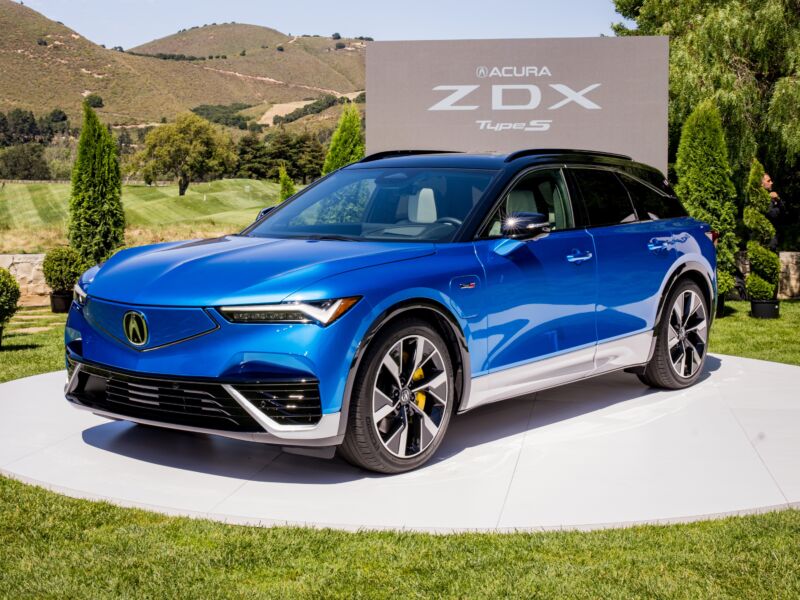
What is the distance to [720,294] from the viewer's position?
13.4 meters

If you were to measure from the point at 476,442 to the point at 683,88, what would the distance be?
642 inches

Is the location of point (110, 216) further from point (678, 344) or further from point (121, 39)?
point (121, 39)

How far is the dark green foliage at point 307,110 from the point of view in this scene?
102m

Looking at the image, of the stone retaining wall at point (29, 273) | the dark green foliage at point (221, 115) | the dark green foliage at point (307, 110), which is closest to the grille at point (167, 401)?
the stone retaining wall at point (29, 273)

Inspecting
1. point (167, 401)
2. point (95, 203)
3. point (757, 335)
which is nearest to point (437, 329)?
point (167, 401)

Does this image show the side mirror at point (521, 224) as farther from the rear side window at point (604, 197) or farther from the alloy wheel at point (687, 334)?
the alloy wheel at point (687, 334)

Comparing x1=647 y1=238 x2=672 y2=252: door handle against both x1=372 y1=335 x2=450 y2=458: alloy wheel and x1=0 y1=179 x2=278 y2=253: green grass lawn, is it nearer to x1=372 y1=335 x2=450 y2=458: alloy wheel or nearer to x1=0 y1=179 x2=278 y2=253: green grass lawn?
x1=372 y1=335 x2=450 y2=458: alloy wheel

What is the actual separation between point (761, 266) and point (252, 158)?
7513cm

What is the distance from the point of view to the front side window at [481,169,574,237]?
20.0ft

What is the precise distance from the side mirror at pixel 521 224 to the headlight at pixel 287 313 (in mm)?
1408

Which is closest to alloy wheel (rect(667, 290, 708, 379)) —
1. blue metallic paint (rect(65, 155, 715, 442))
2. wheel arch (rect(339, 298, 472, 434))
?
blue metallic paint (rect(65, 155, 715, 442))

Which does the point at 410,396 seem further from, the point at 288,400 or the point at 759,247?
the point at 759,247

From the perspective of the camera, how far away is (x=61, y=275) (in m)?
15.0

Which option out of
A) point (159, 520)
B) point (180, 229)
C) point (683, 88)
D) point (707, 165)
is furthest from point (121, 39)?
point (159, 520)
